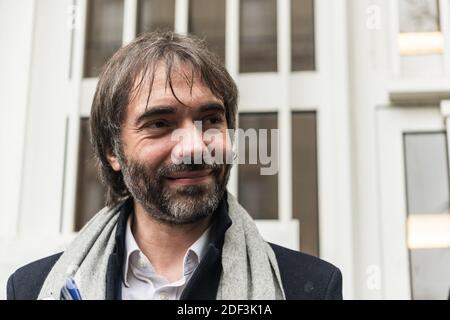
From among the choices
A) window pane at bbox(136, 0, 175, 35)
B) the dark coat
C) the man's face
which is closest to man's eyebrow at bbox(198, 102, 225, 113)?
the man's face

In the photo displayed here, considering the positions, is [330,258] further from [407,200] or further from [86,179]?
[86,179]

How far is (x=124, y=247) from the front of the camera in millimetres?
1005

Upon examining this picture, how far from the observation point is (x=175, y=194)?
930 mm

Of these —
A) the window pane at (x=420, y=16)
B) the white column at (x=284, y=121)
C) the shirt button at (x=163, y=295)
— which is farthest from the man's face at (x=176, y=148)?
the window pane at (x=420, y=16)

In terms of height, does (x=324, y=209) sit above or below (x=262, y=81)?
below

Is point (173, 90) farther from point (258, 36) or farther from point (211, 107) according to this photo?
point (258, 36)

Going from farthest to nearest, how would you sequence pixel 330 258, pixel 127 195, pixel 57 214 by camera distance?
pixel 57 214
pixel 330 258
pixel 127 195

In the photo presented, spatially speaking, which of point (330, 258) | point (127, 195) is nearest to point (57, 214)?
point (127, 195)

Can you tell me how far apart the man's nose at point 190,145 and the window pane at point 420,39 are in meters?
0.58

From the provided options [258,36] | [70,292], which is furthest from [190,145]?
[258,36]

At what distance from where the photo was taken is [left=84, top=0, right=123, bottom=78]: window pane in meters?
1.43

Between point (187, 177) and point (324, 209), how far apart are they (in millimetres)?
435

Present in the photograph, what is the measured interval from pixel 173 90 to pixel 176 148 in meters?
0.09

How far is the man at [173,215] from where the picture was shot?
93 centimetres
